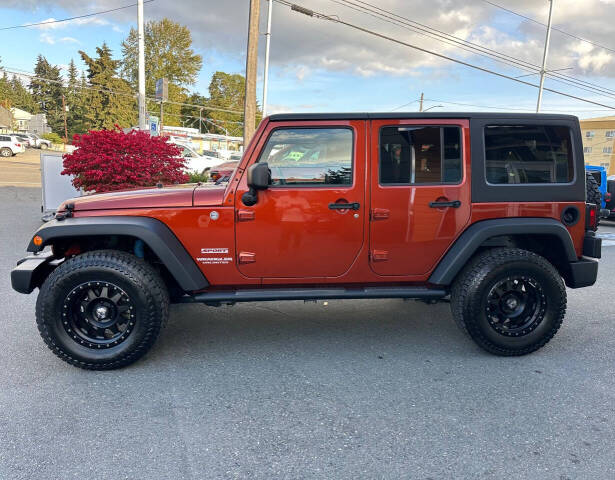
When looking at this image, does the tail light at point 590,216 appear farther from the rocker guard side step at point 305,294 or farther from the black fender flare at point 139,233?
the black fender flare at point 139,233

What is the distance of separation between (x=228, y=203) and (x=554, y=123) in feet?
8.82

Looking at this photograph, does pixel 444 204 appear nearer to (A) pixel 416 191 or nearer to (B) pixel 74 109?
(A) pixel 416 191

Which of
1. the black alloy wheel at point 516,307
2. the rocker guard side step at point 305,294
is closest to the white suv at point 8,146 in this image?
the rocker guard side step at point 305,294

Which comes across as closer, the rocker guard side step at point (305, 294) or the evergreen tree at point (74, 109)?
the rocker guard side step at point (305, 294)

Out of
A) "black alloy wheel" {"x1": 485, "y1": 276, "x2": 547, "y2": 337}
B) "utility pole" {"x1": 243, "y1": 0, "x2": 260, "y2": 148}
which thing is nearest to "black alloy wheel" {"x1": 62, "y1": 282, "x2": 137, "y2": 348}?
"black alloy wheel" {"x1": 485, "y1": 276, "x2": 547, "y2": 337}

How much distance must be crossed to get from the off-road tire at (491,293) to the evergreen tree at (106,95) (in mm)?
60652

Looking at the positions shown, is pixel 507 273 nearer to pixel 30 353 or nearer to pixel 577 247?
pixel 577 247

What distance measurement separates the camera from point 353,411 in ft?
9.50

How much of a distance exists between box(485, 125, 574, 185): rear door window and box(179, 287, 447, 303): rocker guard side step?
1089 millimetres

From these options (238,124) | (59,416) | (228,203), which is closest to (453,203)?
(228,203)

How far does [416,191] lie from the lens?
142 inches

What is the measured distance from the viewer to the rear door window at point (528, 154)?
12.2 ft

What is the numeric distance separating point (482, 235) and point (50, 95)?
108064 millimetres

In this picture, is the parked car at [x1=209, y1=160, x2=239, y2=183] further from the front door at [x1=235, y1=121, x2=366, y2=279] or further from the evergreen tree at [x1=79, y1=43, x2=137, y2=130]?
the evergreen tree at [x1=79, y1=43, x2=137, y2=130]
